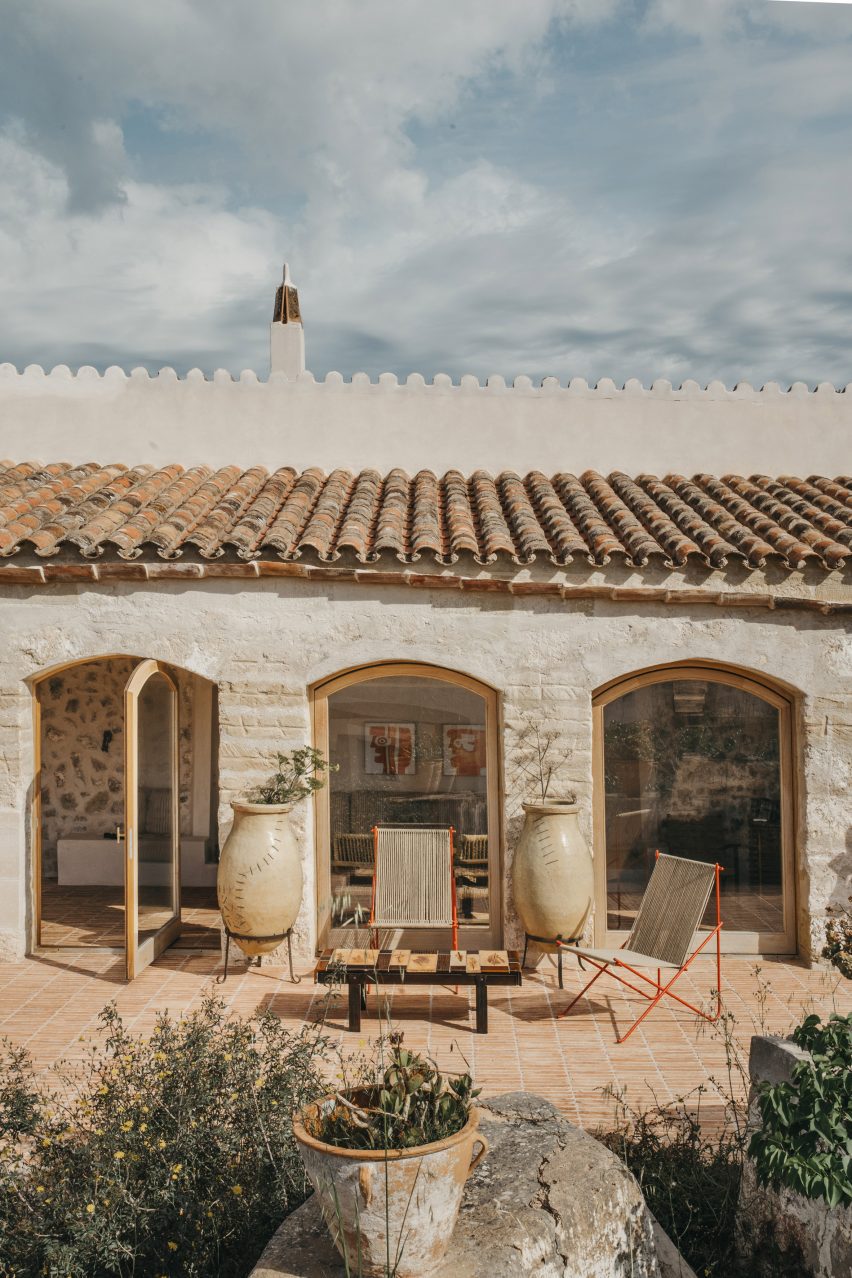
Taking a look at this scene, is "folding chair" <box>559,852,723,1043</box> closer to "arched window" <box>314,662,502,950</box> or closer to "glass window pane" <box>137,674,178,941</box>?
"arched window" <box>314,662,502,950</box>

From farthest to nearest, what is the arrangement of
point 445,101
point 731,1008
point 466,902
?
1. point 466,902
2. point 731,1008
3. point 445,101

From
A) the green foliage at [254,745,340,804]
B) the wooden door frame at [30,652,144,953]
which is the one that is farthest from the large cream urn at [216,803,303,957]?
the wooden door frame at [30,652,144,953]

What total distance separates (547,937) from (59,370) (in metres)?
7.95

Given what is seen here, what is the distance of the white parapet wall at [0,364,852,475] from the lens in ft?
36.7

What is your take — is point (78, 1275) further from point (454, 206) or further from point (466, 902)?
point (454, 206)

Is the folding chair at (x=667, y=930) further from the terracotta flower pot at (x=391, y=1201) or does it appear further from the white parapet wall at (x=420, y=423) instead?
the white parapet wall at (x=420, y=423)

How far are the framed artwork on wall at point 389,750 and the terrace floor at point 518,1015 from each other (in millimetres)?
1755

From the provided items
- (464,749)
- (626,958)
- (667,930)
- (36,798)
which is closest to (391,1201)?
(626,958)

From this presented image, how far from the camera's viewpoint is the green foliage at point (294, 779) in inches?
319

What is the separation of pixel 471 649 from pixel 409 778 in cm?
126

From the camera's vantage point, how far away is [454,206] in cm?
775

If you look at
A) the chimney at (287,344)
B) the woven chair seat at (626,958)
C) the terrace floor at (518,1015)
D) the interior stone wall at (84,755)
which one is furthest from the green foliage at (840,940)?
the chimney at (287,344)

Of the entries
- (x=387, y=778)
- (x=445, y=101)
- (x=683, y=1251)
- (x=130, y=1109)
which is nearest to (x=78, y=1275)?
(x=130, y=1109)

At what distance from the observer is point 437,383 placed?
11.3 meters
